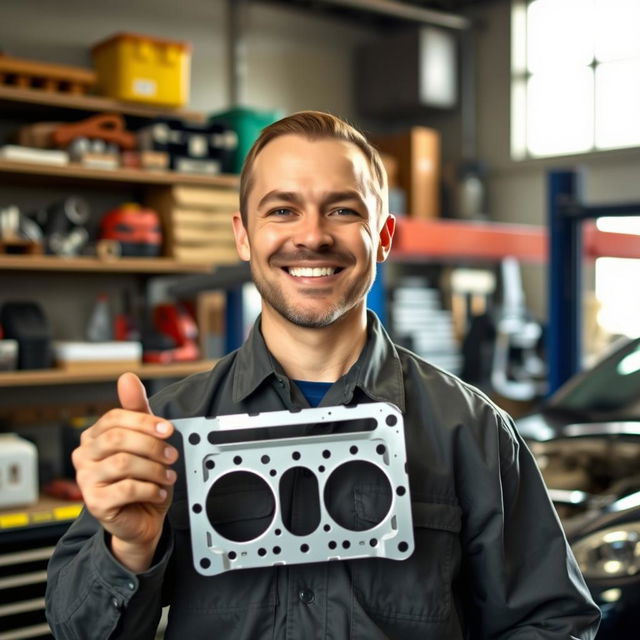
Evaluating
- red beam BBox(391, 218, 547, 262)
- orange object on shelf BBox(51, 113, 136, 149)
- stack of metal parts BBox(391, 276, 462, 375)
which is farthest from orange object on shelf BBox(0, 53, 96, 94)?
stack of metal parts BBox(391, 276, 462, 375)

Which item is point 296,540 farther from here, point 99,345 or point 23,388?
point 23,388

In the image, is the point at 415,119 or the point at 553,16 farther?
the point at 415,119

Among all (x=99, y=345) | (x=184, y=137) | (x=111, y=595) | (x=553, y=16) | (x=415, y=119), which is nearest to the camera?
(x=111, y=595)

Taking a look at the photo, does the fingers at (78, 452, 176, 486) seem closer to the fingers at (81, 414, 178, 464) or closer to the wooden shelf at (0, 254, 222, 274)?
the fingers at (81, 414, 178, 464)

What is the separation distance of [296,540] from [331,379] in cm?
24

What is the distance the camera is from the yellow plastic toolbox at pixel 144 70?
14.5 feet

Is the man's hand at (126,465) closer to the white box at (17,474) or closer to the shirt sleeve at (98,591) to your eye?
the shirt sleeve at (98,591)

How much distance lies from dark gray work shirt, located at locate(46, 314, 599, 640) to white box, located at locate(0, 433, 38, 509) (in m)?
1.96

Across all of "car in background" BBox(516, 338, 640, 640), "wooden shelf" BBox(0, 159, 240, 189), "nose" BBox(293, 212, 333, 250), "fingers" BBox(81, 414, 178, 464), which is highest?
"wooden shelf" BBox(0, 159, 240, 189)

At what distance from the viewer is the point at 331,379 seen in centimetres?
112

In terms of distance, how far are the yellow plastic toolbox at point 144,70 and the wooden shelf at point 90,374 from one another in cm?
141

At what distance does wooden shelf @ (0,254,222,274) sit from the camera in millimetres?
3928

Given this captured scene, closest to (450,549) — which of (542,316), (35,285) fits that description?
(35,285)

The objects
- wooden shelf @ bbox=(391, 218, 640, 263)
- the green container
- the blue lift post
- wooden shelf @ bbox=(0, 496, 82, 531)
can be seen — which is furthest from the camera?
the green container
